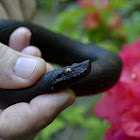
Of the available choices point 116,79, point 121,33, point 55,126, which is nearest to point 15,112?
point 116,79

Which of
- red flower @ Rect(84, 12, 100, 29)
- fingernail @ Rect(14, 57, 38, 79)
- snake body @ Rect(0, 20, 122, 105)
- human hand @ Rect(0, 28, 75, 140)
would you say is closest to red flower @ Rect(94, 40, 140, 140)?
snake body @ Rect(0, 20, 122, 105)

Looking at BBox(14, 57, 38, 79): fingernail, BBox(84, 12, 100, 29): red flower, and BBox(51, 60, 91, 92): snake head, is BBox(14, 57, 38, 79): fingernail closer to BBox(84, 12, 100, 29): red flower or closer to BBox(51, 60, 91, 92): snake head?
BBox(51, 60, 91, 92): snake head

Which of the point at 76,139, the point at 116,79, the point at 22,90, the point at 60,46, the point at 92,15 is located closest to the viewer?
the point at 22,90

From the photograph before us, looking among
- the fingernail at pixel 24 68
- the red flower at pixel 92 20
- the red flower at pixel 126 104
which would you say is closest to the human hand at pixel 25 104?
the fingernail at pixel 24 68

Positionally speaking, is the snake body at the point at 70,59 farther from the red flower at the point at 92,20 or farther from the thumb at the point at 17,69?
the red flower at the point at 92,20

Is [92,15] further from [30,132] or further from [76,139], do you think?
[76,139]
